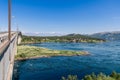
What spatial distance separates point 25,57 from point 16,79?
46.9 m

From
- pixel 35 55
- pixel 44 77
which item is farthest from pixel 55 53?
pixel 44 77

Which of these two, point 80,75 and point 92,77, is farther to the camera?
point 80,75

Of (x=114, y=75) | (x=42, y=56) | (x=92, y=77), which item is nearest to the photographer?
(x=92, y=77)

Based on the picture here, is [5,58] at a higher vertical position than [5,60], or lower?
higher

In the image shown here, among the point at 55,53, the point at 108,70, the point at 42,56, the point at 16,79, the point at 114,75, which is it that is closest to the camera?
the point at 114,75

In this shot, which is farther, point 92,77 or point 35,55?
point 35,55

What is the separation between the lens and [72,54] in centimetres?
13112

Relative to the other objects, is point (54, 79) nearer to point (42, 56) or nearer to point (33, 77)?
point (33, 77)

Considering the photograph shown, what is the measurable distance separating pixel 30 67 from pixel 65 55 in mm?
43229

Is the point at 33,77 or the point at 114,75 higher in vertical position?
the point at 114,75

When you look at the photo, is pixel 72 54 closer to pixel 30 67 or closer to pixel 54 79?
pixel 30 67

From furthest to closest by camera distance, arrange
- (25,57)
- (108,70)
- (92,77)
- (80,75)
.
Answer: (25,57) < (108,70) < (80,75) < (92,77)

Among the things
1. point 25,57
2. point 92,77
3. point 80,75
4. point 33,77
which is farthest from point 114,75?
point 25,57

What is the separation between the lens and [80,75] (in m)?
72.4
